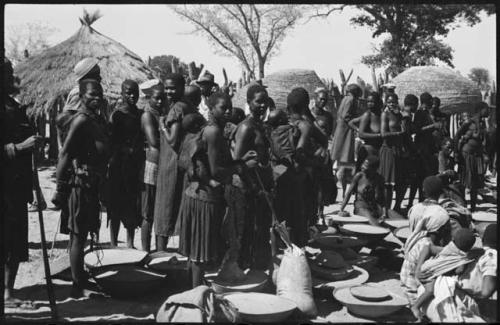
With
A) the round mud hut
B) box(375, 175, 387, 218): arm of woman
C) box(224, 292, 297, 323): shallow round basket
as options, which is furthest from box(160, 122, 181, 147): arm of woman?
the round mud hut

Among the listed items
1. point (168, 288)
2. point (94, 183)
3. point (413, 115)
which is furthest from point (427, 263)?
point (413, 115)

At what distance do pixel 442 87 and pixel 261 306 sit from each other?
14743 mm

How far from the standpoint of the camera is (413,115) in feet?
29.4

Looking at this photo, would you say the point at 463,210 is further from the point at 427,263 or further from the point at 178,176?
the point at 178,176

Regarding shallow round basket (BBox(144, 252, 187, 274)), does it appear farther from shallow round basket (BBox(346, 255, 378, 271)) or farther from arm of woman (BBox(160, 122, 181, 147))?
shallow round basket (BBox(346, 255, 378, 271))

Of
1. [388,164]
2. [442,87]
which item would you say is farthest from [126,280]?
[442,87]

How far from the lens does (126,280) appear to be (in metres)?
4.80

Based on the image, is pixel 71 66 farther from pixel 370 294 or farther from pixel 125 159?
pixel 370 294

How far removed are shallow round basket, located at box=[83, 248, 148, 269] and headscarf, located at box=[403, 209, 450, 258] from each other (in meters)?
2.65

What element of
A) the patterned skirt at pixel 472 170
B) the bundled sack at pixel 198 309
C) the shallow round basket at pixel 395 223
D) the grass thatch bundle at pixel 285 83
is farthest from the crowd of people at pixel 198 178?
the grass thatch bundle at pixel 285 83

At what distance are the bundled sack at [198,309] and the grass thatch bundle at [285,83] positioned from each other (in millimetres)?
15950

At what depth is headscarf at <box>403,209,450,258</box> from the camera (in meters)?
5.03

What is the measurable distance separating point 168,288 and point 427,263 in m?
2.41

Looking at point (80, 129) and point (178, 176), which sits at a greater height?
point (80, 129)
